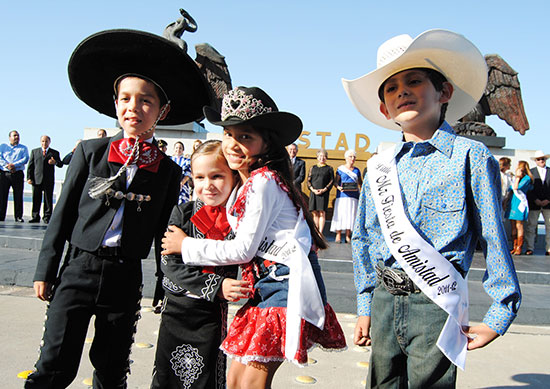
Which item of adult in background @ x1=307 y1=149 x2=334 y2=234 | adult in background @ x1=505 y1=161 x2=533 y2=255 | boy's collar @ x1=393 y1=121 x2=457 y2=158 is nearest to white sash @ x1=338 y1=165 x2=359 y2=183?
adult in background @ x1=307 y1=149 x2=334 y2=234

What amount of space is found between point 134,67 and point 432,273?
64.2 inches

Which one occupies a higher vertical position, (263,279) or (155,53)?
(155,53)

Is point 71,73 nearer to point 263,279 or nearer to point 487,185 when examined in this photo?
point 263,279

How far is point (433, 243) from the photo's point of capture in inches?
66.6

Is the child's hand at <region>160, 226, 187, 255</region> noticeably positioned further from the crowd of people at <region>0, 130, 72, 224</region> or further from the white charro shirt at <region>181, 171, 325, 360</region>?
the crowd of people at <region>0, 130, 72, 224</region>

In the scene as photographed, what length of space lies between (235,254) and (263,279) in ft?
0.50

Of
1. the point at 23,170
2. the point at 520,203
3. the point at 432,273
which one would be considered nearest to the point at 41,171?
the point at 23,170

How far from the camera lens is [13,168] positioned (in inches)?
412

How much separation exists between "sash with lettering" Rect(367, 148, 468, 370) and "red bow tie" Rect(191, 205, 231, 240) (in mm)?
659

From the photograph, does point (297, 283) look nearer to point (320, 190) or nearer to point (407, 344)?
point (407, 344)

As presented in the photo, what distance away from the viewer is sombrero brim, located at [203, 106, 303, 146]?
1970 mm

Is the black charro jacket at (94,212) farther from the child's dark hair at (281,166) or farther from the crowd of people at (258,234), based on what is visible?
the child's dark hair at (281,166)

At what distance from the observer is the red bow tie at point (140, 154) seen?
7.35 ft

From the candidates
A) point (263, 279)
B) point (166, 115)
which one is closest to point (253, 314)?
point (263, 279)
